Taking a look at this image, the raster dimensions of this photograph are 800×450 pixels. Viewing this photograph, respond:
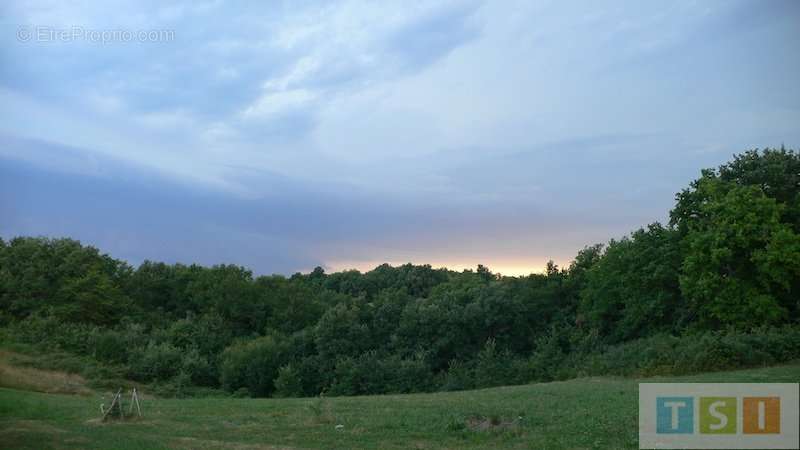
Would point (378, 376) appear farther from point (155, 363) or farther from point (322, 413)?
point (322, 413)

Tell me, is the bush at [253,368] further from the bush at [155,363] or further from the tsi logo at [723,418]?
the tsi logo at [723,418]

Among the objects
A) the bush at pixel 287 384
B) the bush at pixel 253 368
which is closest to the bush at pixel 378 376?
the bush at pixel 287 384

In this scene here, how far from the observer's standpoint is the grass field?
15.1 m

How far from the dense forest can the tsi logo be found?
22916 mm

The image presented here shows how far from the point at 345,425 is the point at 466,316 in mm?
34168

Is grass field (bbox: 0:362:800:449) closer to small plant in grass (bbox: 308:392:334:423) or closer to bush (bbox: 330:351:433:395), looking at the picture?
small plant in grass (bbox: 308:392:334:423)

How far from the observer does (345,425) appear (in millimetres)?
18094

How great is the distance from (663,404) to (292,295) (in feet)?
164

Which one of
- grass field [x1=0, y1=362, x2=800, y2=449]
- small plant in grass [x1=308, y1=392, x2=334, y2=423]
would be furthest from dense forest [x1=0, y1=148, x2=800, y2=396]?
small plant in grass [x1=308, y1=392, x2=334, y2=423]

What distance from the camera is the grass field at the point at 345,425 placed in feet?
49.6

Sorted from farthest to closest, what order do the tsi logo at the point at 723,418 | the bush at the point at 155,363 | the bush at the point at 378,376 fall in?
the bush at the point at 378,376 < the bush at the point at 155,363 < the tsi logo at the point at 723,418

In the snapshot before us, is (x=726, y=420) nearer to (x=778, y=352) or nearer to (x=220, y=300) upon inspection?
(x=778, y=352)

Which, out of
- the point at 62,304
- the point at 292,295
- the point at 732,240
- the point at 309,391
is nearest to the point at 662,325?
the point at 732,240

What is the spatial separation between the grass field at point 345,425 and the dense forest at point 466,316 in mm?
19019
